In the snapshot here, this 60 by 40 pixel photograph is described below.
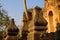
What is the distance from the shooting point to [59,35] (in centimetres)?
1003

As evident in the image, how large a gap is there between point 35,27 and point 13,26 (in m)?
1.75

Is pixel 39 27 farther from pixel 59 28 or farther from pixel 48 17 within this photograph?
pixel 48 17

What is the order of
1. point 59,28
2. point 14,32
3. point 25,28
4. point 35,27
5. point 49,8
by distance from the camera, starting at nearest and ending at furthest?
point 35,27 < point 59,28 < point 14,32 < point 25,28 < point 49,8

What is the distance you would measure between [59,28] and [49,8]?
14.1 metres

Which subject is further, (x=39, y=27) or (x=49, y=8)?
(x=49, y=8)

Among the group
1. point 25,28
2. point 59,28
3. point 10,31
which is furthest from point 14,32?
point 59,28

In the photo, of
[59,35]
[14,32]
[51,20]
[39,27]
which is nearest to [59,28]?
[59,35]

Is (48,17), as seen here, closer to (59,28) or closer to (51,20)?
(51,20)

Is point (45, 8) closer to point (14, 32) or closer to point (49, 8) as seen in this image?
point (49, 8)

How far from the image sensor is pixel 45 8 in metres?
25.1

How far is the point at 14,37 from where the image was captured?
10.9 metres

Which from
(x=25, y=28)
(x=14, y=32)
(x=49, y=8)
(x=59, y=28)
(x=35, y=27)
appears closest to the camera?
(x=35, y=27)

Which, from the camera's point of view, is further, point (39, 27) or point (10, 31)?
point (10, 31)

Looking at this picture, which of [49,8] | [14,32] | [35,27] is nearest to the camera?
[35,27]
